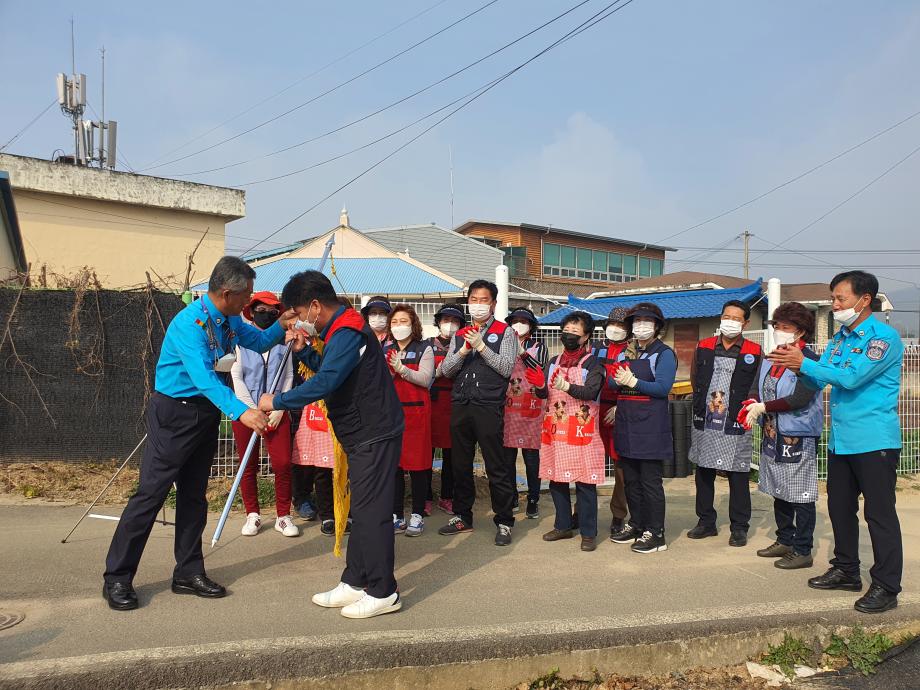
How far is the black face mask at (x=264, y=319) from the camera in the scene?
15.7ft

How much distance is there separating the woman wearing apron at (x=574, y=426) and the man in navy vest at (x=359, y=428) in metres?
1.70

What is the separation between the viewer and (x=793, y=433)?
496 cm

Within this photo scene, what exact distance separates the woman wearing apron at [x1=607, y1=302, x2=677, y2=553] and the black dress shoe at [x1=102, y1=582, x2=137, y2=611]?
3483 millimetres

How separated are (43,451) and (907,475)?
1006 cm

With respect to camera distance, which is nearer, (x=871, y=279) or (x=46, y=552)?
(x=871, y=279)

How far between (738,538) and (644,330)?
1865 millimetres

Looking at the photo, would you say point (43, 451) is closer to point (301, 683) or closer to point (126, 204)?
point (301, 683)

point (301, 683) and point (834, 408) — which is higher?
point (834, 408)

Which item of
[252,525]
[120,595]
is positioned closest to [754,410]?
[252,525]

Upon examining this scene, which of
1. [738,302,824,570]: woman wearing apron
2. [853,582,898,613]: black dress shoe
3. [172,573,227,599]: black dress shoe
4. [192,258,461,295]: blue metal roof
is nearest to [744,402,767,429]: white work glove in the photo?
[738,302,824,570]: woman wearing apron

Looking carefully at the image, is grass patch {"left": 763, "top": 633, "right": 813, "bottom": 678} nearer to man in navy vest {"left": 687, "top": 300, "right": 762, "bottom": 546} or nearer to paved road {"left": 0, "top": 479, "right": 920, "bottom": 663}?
paved road {"left": 0, "top": 479, "right": 920, "bottom": 663}

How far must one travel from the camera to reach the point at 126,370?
723 cm

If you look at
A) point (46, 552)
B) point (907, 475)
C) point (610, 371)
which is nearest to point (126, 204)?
point (46, 552)

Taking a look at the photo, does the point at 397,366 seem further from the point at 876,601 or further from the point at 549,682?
the point at 876,601
